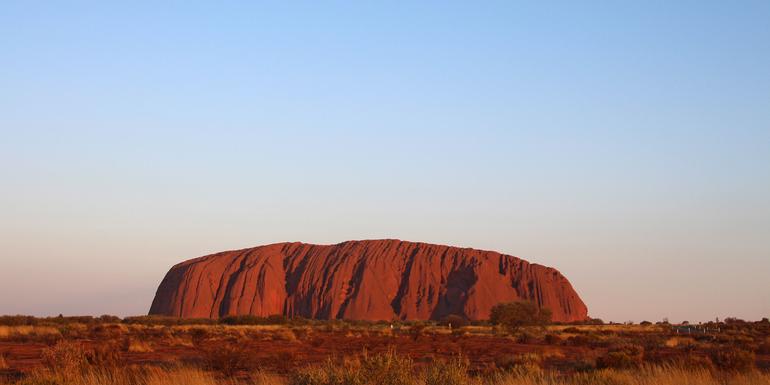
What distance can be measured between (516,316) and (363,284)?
29.2 meters

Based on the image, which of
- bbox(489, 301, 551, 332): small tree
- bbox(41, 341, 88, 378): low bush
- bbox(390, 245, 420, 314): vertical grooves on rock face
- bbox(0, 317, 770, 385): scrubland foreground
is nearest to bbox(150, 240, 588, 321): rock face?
bbox(390, 245, 420, 314): vertical grooves on rock face

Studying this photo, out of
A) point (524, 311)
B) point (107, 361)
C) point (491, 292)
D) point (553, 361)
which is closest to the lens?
point (107, 361)

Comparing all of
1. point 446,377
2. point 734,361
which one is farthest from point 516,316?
point 446,377

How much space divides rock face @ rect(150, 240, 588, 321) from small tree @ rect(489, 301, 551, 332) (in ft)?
67.1

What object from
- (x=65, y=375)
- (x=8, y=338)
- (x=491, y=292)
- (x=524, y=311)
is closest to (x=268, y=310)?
(x=491, y=292)

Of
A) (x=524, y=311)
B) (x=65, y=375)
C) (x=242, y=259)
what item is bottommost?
(x=65, y=375)

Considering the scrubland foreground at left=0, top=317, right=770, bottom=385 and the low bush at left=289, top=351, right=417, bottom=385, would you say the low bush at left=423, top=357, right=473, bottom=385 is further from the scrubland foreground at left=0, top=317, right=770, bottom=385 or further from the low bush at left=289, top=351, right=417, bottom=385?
the low bush at left=289, top=351, right=417, bottom=385

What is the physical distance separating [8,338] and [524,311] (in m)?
33.1

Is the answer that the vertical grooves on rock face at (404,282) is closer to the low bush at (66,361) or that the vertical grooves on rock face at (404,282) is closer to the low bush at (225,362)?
the low bush at (225,362)

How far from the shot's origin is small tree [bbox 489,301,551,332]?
52906 mm

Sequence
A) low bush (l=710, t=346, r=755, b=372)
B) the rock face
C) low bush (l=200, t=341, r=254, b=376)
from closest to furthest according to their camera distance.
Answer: low bush (l=710, t=346, r=755, b=372) → low bush (l=200, t=341, r=254, b=376) → the rock face

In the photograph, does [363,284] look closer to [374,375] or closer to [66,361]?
[66,361]

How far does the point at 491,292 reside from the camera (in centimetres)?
7931

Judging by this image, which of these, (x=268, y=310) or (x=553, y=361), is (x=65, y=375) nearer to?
(x=553, y=361)
